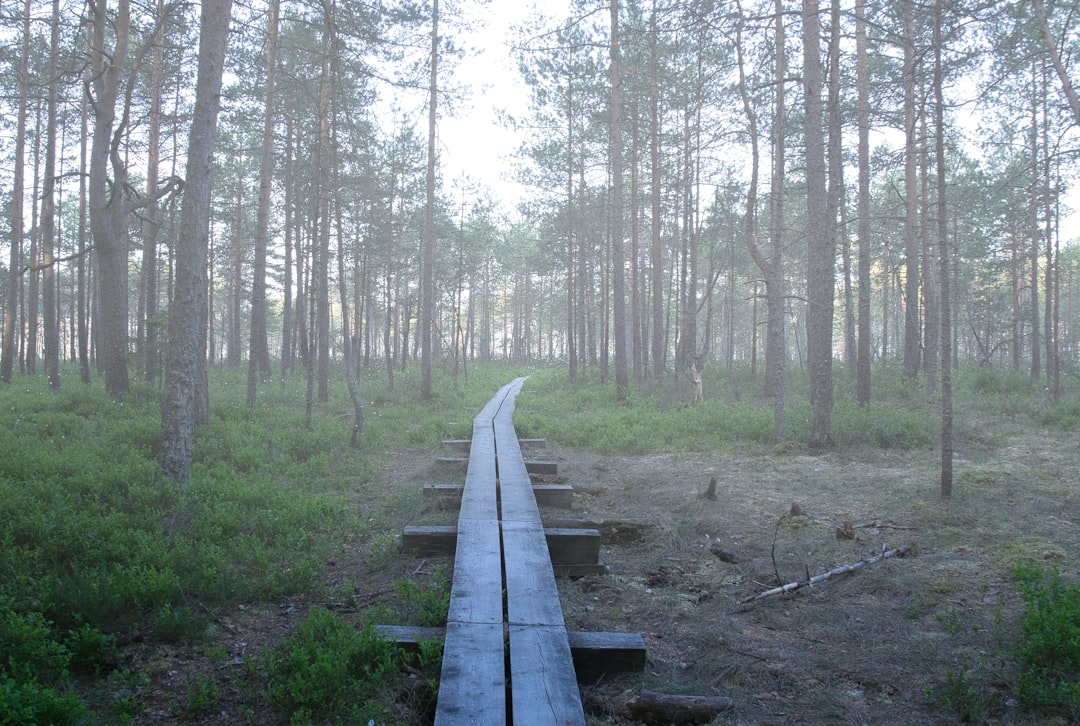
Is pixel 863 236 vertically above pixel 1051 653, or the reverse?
pixel 863 236

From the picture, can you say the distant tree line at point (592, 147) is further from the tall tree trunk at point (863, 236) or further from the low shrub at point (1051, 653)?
the low shrub at point (1051, 653)

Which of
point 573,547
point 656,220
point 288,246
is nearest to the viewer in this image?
point 573,547

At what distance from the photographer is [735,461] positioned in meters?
10.2

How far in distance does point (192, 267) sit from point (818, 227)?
9.98 metres

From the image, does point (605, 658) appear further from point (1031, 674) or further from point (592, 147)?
point (592, 147)

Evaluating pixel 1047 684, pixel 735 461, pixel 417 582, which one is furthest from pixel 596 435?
pixel 1047 684

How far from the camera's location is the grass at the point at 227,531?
128 inches

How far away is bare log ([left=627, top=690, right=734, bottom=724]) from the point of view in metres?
3.17

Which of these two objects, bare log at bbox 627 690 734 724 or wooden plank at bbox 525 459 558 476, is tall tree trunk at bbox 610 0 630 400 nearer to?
wooden plank at bbox 525 459 558 476

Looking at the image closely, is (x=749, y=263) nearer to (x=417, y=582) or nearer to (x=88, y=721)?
(x=417, y=582)

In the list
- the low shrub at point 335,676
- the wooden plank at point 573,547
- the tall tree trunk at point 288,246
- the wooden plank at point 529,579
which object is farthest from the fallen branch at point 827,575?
the tall tree trunk at point 288,246

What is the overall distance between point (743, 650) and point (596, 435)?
8.43 m

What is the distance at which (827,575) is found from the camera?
201 inches

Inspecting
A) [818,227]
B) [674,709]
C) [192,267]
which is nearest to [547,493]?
[674,709]
